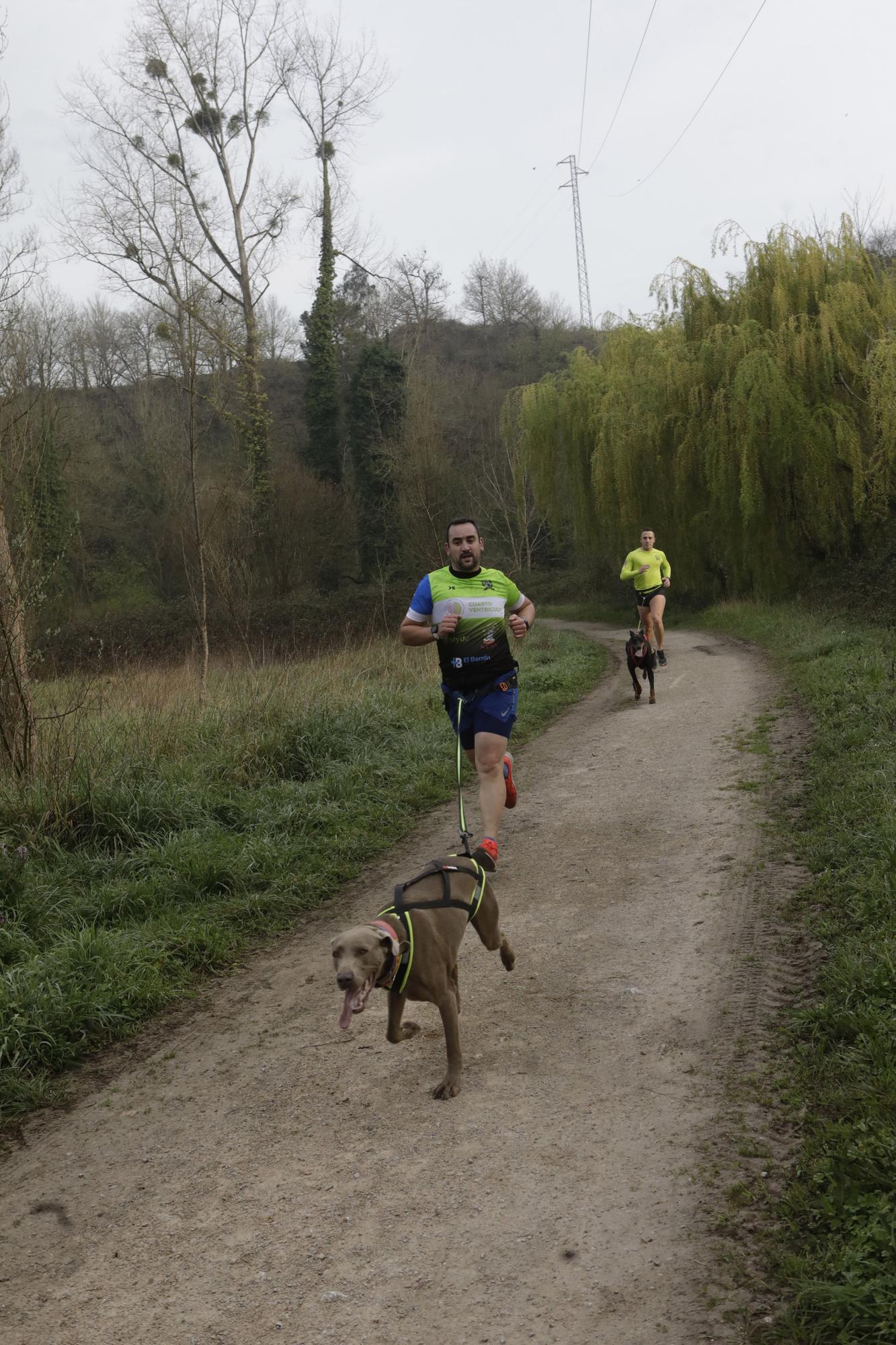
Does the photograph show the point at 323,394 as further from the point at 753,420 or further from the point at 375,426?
the point at 753,420

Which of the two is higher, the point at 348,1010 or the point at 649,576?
the point at 649,576

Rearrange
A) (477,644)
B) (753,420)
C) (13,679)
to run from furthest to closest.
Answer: (753,420), (13,679), (477,644)

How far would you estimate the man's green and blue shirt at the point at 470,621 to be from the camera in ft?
19.8

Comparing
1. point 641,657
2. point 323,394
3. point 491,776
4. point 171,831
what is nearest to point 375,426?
point 323,394

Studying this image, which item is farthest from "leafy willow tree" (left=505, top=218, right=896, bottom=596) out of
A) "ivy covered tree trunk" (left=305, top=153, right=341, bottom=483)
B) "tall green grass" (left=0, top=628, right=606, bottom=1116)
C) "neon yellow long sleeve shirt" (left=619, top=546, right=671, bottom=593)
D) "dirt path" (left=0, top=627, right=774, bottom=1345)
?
"ivy covered tree trunk" (left=305, top=153, right=341, bottom=483)

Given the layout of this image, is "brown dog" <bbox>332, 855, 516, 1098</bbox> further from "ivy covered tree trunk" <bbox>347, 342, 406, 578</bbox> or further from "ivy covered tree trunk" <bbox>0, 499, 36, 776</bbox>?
"ivy covered tree trunk" <bbox>347, 342, 406, 578</bbox>

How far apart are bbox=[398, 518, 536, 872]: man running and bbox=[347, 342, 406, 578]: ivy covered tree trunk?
34.9m

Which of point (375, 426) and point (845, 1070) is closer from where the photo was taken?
point (845, 1070)

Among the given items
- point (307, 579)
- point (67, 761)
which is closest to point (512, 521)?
point (307, 579)

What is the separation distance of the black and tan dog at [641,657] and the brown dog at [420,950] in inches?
325

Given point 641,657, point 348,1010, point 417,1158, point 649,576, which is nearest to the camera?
point 348,1010

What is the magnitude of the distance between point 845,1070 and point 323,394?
42.7 m

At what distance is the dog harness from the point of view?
3664mm

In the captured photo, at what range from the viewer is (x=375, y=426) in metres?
41.4
